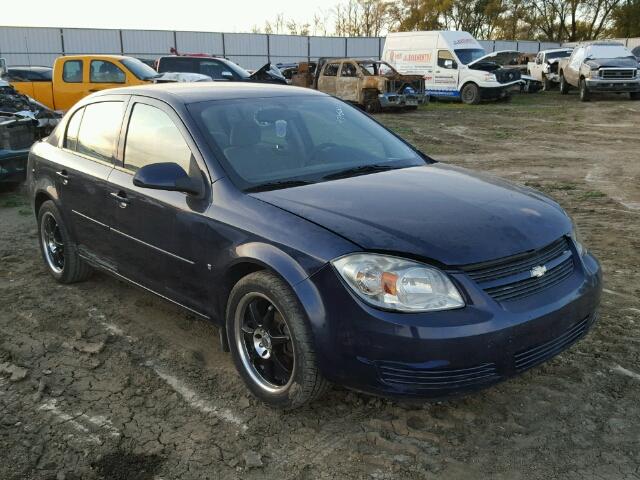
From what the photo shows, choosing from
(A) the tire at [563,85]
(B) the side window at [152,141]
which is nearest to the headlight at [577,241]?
(B) the side window at [152,141]

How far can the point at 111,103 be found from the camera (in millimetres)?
4359

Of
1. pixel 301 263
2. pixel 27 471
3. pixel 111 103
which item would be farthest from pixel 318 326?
pixel 111 103

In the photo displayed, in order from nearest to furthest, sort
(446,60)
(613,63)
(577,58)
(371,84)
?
(371,84), (613,63), (446,60), (577,58)

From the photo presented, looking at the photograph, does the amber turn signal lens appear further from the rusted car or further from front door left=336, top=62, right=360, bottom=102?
front door left=336, top=62, right=360, bottom=102

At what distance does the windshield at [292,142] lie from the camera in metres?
3.52

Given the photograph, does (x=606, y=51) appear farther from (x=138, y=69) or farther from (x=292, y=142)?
(x=292, y=142)

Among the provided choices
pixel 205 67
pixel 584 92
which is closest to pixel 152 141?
pixel 205 67

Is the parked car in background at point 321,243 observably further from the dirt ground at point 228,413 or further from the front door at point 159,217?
the dirt ground at point 228,413

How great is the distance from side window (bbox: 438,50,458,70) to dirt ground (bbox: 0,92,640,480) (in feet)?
61.6

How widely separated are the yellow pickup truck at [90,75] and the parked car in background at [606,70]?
1577 cm

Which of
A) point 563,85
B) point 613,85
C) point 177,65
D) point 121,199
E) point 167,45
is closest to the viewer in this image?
point 121,199

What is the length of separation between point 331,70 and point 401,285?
19.0 m

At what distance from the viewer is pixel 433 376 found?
2637mm

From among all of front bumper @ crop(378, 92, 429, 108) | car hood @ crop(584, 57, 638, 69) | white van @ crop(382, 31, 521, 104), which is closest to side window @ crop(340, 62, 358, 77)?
front bumper @ crop(378, 92, 429, 108)
